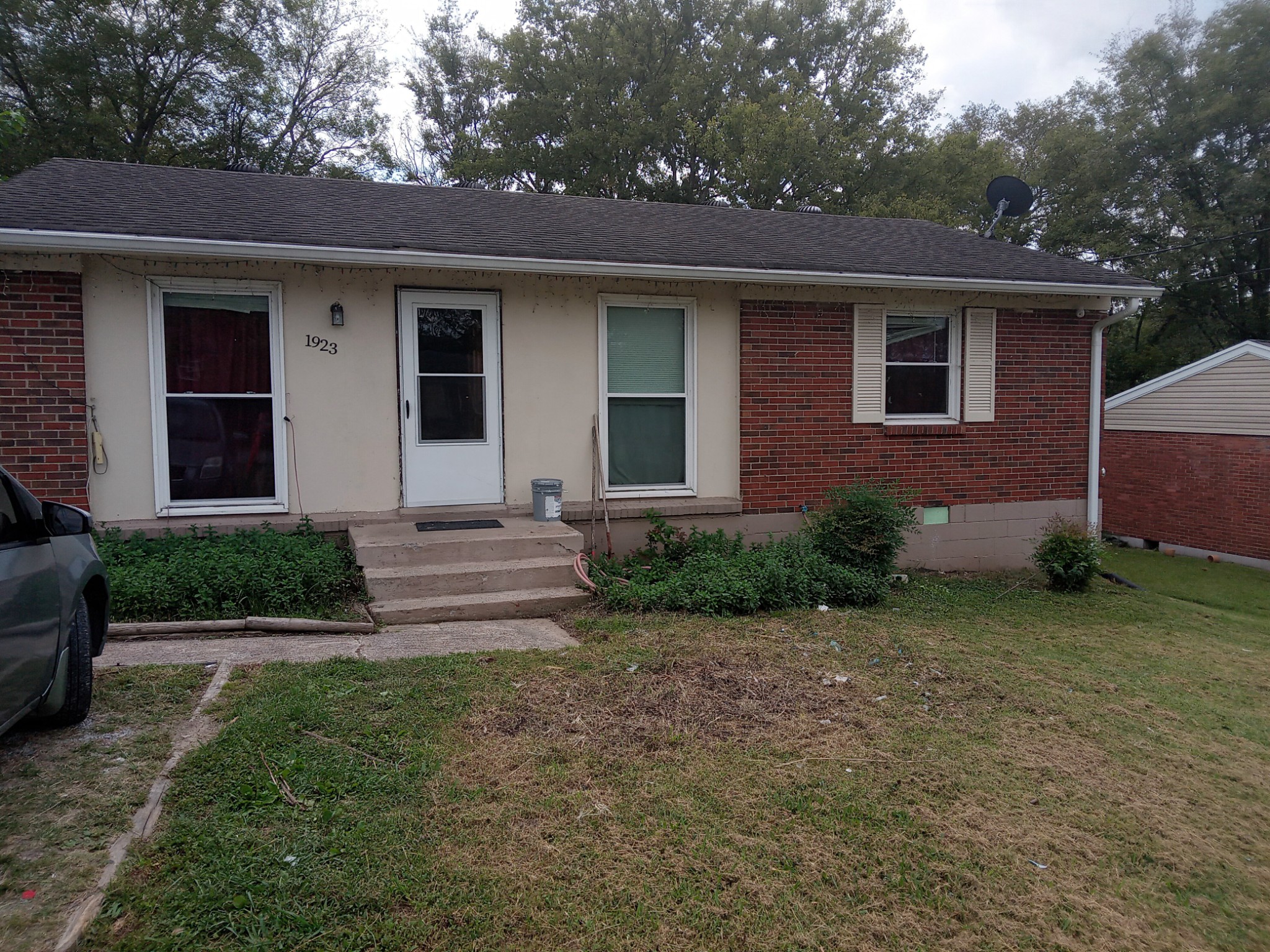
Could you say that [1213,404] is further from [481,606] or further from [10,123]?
[10,123]

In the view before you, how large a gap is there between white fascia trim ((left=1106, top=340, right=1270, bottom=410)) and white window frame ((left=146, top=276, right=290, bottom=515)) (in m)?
17.0

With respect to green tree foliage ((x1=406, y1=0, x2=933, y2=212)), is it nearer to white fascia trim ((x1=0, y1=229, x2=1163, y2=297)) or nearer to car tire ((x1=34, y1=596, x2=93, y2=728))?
white fascia trim ((x1=0, y1=229, x2=1163, y2=297))

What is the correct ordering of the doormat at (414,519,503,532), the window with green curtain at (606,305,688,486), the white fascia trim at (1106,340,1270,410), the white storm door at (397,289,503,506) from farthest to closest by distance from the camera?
the white fascia trim at (1106,340,1270,410), the window with green curtain at (606,305,688,486), the white storm door at (397,289,503,506), the doormat at (414,519,503,532)

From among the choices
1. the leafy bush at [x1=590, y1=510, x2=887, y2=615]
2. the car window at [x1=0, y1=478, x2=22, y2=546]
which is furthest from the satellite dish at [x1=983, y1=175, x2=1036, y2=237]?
the car window at [x1=0, y1=478, x2=22, y2=546]

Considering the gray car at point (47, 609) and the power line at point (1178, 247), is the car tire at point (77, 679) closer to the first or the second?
the gray car at point (47, 609)

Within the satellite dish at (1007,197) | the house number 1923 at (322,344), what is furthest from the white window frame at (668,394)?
the satellite dish at (1007,197)

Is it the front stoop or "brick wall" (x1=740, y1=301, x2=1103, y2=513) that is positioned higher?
"brick wall" (x1=740, y1=301, x2=1103, y2=513)

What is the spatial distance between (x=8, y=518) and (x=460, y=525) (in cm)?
425

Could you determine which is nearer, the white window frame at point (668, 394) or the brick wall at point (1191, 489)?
the white window frame at point (668, 394)

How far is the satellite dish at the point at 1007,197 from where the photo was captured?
11.6m

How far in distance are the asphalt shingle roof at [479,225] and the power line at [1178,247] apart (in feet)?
54.9

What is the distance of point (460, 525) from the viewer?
24.5 feet

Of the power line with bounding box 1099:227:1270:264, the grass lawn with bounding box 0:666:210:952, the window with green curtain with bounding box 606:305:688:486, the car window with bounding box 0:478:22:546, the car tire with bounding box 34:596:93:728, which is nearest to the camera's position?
the grass lawn with bounding box 0:666:210:952

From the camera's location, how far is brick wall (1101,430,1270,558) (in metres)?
16.2
